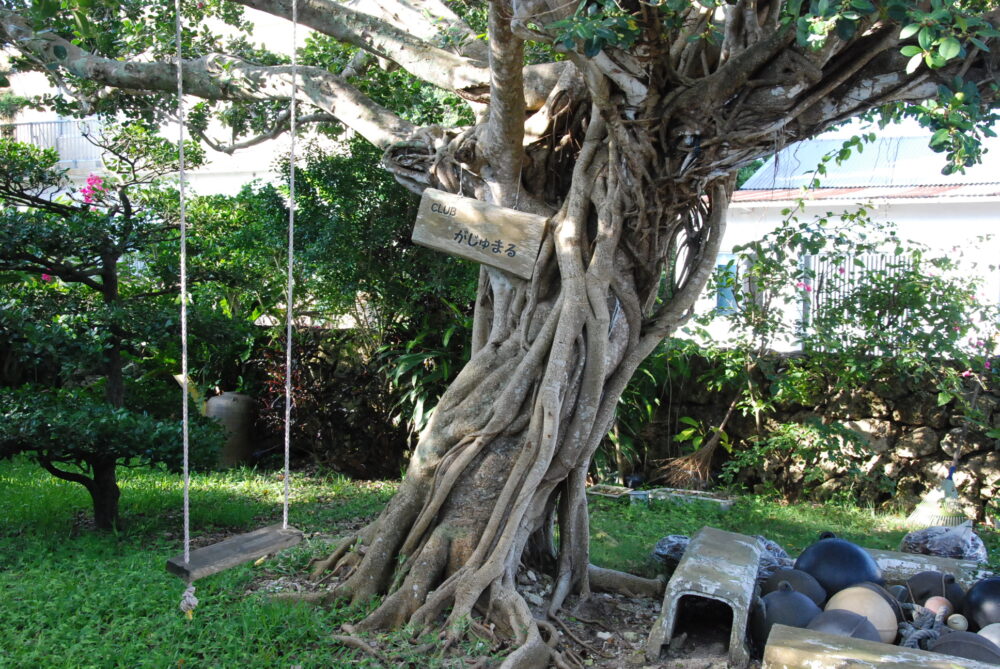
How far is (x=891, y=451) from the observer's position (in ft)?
26.6

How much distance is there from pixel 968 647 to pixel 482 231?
3054 millimetres

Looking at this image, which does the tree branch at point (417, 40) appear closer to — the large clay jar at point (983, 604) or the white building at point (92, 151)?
the large clay jar at point (983, 604)

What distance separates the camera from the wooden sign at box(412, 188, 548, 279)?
15.6ft

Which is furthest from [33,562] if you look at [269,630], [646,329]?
[646,329]

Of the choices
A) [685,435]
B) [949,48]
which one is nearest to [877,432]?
[685,435]

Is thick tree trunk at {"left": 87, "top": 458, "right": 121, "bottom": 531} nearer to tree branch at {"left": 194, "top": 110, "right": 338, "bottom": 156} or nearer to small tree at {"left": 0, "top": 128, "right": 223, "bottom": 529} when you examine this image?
small tree at {"left": 0, "top": 128, "right": 223, "bottom": 529}

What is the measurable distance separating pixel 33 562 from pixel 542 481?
3.07 meters

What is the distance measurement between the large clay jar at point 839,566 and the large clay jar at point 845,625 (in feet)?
1.98

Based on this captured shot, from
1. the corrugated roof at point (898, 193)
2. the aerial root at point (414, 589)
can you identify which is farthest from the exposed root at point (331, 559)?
the corrugated roof at point (898, 193)

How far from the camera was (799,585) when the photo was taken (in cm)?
456

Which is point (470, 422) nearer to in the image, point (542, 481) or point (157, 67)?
point (542, 481)

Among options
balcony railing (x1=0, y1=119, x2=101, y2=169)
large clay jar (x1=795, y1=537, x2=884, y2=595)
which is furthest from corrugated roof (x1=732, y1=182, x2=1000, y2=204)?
balcony railing (x1=0, y1=119, x2=101, y2=169)

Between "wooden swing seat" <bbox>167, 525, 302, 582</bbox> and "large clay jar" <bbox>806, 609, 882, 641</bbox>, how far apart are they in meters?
2.48

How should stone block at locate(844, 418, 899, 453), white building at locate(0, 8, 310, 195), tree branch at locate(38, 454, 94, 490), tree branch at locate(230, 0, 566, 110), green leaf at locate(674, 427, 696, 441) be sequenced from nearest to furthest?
tree branch at locate(230, 0, 566, 110), tree branch at locate(38, 454, 94, 490), stone block at locate(844, 418, 899, 453), green leaf at locate(674, 427, 696, 441), white building at locate(0, 8, 310, 195)
